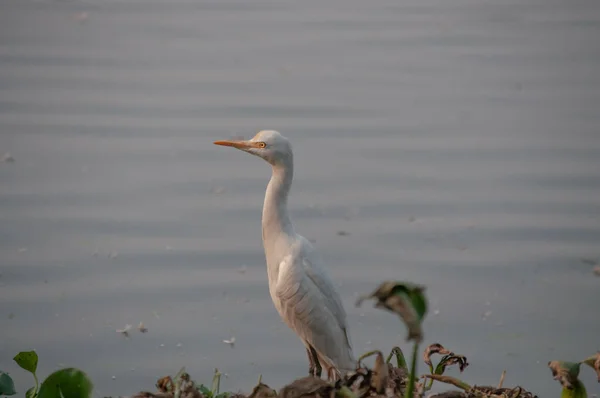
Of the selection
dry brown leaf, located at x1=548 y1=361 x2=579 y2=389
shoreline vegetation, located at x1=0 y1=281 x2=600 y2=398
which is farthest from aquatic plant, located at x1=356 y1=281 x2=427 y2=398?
dry brown leaf, located at x1=548 y1=361 x2=579 y2=389

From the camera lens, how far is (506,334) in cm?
426

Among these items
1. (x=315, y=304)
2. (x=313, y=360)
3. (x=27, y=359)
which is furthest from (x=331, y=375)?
(x=313, y=360)

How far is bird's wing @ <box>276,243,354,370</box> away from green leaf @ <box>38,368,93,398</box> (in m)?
1.56

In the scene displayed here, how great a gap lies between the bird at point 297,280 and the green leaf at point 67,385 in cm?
156

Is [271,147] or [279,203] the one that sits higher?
[271,147]

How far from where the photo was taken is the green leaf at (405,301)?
130 centimetres

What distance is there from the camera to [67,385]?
1760 mm

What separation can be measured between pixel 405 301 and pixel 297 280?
197 cm

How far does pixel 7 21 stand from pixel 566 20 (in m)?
4.80

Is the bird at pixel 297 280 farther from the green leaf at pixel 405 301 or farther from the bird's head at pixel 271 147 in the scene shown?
the green leaf at pixel 405 301

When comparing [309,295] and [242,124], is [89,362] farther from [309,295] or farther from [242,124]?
[242,124]

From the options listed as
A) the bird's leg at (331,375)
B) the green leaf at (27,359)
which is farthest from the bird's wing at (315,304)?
the green leaf at (27,359)

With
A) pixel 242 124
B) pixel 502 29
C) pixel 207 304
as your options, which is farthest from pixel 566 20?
pixel 207 304

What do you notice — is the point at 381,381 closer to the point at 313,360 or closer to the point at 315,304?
the point at 315,304
